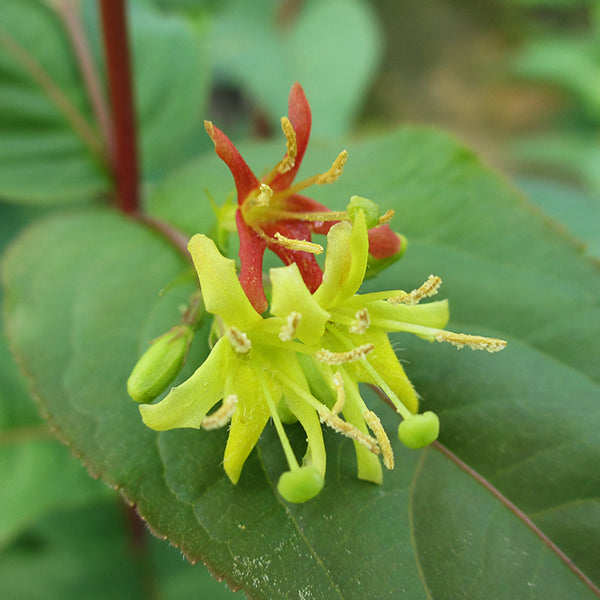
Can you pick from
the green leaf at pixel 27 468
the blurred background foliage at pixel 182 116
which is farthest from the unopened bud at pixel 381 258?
the green leaf at pixel 27 468

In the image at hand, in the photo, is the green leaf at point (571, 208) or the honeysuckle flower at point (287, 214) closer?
the honeysuckle flower at point (287, 214)

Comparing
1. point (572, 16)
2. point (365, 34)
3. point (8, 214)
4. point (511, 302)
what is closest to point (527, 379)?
point (511, 302)

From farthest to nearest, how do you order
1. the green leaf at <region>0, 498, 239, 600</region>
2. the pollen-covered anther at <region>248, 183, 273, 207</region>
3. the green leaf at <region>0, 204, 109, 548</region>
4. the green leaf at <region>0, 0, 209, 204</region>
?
the green leaf at <region>0, 498, 239, 600</region>
the green leaf at <region>0, 204, 109, 548</region>
the green leaf at <region>0, 0, 209, 204</region>
the pollen-covered anther at <region>248, 183, 273, 207</region>

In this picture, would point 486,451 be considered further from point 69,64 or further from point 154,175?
point 154,175

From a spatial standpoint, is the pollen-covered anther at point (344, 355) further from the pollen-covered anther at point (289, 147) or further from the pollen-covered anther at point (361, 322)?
the pollen-covered anther at point (289, 147)

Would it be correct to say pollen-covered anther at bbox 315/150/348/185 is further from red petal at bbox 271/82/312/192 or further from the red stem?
the red stem

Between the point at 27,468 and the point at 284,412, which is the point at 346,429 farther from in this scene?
the point at 27,468

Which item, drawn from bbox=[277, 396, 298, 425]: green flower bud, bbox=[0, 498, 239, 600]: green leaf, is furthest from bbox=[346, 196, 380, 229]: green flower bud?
bbox=[0, 498, 239, 600]: green leaf
